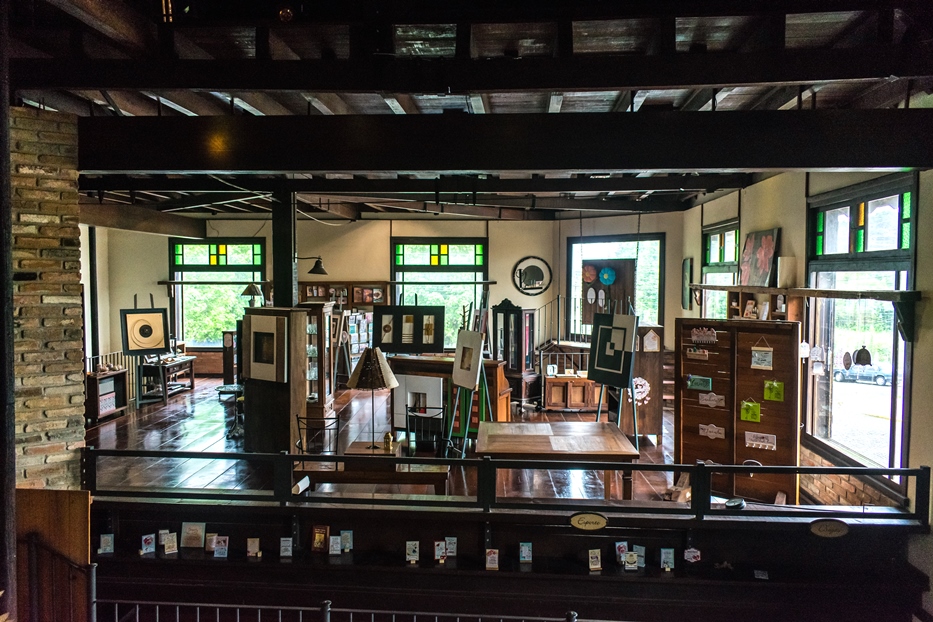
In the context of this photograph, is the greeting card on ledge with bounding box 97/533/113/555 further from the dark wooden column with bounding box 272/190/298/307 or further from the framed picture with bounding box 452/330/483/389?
the framed picture with bounding box 452/330/483/389

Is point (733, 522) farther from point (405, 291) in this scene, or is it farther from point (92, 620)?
point (405, 291)

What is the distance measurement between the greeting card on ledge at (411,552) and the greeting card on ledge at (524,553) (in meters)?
0.74

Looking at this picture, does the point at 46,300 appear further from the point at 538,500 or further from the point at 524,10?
the point at 538,500

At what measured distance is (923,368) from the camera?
3666 millimetres

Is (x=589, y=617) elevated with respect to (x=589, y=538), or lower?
lower

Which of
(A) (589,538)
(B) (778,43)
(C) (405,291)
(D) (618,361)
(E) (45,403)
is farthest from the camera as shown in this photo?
(C) (405,291)

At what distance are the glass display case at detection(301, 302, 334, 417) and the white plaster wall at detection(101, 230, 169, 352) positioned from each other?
6.38 metres

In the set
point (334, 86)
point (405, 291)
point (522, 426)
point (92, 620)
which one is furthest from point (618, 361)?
point (405, 291)

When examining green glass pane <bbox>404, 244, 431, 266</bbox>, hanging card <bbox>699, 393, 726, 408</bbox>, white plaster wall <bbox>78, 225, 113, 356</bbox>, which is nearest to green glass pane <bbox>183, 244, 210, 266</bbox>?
white plaster wall <bbox>78, 225, 113, 356</bbox>

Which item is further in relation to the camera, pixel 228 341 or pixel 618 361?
pixel 228 341

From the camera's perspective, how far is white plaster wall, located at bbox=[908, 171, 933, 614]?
3.62 metres

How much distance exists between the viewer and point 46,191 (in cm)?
377

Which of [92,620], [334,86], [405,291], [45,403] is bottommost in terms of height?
[92,620]

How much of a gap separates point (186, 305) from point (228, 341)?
2.98m
